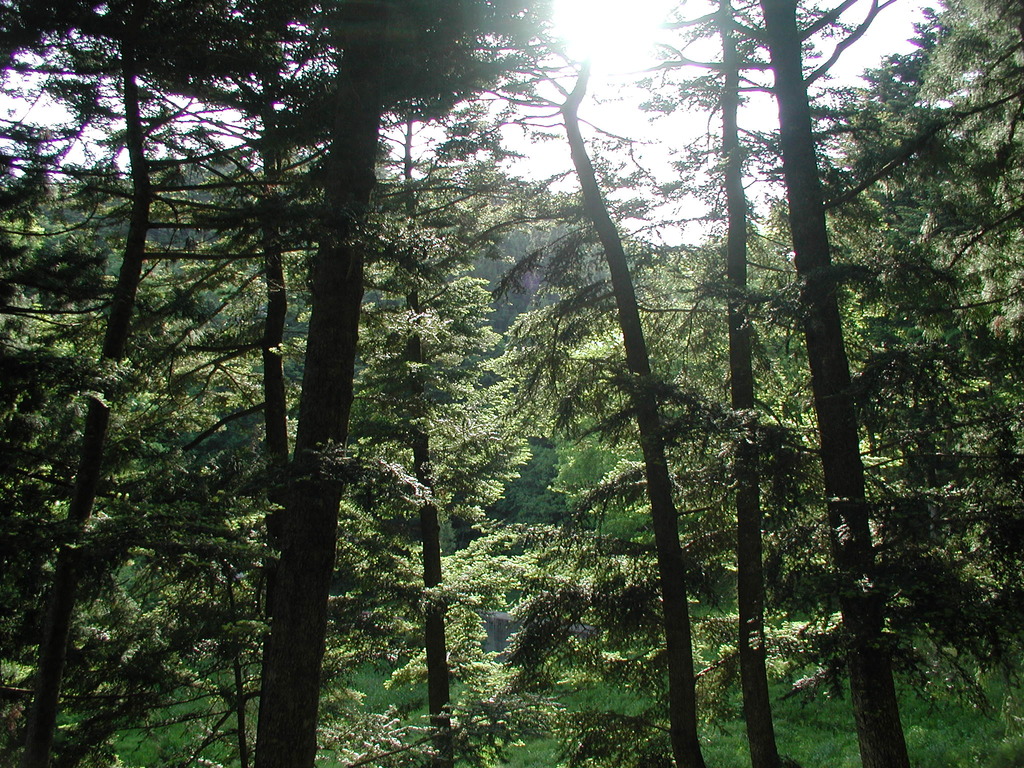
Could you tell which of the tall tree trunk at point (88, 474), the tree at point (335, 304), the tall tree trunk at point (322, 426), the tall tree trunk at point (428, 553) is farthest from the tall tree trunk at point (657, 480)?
the tall tree trunk at point (88, 474)

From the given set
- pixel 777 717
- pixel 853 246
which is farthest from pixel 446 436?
pixel 777 717

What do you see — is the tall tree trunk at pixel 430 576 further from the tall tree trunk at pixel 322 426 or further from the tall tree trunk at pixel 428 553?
the tall tree trunk at pixel 322 426

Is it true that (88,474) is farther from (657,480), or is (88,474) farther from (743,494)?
(743,494)

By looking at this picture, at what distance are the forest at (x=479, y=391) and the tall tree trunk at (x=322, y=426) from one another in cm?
3

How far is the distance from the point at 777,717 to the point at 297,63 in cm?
1498

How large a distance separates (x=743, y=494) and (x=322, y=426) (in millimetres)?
4749

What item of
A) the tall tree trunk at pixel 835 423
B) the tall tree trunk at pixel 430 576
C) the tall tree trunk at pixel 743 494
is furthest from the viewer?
the tall tree trunk at pixel 430 576

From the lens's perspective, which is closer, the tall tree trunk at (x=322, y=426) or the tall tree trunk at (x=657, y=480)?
the tall tree trunk at (x=322, y=426)

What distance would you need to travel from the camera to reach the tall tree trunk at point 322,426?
19.1 ft

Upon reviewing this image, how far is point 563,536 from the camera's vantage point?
852cm

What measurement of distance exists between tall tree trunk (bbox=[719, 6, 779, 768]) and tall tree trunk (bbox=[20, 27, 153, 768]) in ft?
19.6

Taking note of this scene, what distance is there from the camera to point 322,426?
641cm

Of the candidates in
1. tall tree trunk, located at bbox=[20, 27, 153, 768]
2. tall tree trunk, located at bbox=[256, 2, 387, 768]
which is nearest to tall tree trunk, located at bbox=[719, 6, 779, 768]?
tall tree trunk, located at bbox=[256, 2, 387, 768]

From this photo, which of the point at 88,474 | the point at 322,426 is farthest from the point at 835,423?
the point at 88,474
